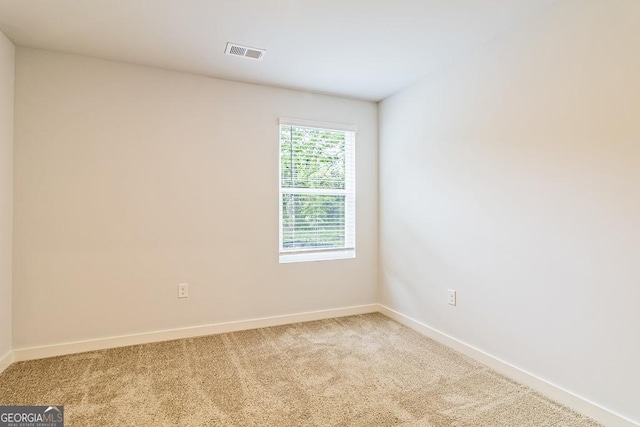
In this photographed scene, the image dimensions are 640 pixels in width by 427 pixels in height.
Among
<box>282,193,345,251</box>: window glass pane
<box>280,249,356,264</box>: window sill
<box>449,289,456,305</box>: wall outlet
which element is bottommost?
<box>449,289,456,305</box>: wall outlet

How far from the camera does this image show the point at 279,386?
2.19m

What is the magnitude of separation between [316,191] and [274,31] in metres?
1.64

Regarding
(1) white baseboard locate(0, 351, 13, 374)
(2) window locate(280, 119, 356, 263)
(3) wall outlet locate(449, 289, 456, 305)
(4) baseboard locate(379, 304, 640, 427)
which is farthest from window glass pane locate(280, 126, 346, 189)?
(1) white baseboard locate(0, 351, 13, 374)

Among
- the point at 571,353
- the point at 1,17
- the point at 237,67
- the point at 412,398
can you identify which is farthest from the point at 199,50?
the point at 571,353

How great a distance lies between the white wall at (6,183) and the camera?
2369 millimetres

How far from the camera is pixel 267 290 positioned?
11.0ft

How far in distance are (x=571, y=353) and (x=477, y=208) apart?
1.10 metres

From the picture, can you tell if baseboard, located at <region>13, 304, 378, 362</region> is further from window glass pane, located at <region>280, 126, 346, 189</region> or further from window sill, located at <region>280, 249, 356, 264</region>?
window glass pane, located at <region>280, 126, 346, 189</region>

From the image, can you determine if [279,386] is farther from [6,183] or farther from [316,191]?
[6,183]

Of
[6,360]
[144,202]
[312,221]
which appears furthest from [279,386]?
[6,360]

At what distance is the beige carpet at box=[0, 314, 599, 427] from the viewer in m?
1.86

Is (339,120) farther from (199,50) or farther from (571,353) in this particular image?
(571,353)

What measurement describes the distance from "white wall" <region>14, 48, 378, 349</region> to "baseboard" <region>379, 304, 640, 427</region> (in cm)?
117

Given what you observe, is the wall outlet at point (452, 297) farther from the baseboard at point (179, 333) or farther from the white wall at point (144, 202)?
the white wall at point (144, 202)
